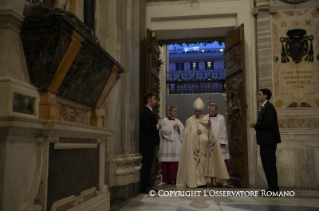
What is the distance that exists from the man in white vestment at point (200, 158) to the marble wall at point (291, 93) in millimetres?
779

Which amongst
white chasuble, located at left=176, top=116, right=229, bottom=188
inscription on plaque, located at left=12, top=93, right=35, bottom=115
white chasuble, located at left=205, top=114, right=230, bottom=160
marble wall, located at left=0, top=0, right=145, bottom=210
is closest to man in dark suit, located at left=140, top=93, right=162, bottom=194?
white chasuble, located at left=176, top=116, right=229, bottom=188

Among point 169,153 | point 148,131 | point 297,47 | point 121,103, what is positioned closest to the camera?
point 121,103

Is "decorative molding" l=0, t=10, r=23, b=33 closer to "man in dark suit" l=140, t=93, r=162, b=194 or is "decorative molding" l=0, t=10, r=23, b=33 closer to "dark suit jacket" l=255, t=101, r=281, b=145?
"man in dark suit" l=140, t=93, r=162, b=194

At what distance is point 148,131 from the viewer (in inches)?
215

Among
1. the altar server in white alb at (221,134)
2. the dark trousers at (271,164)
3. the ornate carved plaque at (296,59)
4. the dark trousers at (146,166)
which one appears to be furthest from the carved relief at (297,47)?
the dark trousers at (146,166)

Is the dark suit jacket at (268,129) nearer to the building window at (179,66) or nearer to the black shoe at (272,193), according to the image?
the black shoe at (272,193)

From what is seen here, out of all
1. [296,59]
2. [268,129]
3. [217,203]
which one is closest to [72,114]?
[217,203]

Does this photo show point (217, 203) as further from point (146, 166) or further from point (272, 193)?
point (146, 166)

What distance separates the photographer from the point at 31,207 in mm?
2090

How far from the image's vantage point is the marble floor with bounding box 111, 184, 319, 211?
13.2ft

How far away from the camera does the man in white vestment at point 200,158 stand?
6.16 m

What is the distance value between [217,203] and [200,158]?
1.89 metres

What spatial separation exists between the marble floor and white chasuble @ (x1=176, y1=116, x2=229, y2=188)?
2.90ft

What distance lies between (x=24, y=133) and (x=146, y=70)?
178 inches
